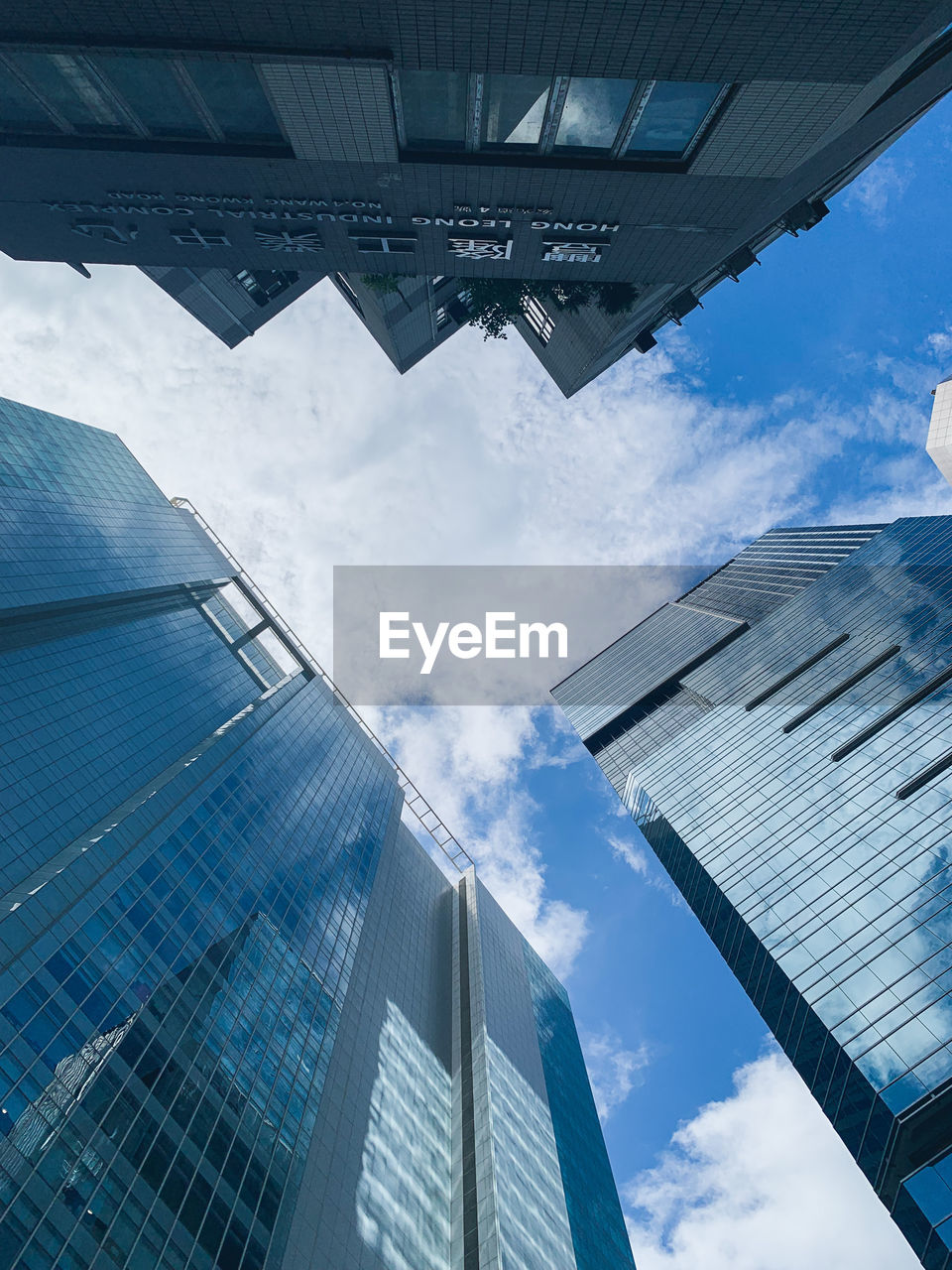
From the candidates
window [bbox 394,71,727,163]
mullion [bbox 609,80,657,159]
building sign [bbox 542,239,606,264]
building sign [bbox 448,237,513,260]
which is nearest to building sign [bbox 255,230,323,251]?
building sign [bbox 448,237,513,260]

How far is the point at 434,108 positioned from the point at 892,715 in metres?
63.1

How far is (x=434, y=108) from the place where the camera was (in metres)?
29.8

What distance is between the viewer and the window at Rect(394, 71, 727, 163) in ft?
94.4

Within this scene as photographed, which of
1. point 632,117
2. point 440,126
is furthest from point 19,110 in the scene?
point 632,117

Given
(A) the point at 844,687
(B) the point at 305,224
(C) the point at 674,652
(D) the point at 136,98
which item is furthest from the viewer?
(C) the point at 674,652

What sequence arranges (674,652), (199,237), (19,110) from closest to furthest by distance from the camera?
(19,110), (199,237), (674,652)

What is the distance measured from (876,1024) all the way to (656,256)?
5019cm

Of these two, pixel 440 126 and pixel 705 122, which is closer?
pixel 705 122

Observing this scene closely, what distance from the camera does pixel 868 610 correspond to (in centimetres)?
8344

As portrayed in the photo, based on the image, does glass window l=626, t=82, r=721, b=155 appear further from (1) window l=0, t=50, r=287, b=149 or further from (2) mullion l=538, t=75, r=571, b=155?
(1) window l=0, t=50, r=287, b=149

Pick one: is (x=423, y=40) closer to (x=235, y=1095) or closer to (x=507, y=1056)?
(x=235, y=1095)

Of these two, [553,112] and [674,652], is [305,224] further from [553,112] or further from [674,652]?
[674,652]

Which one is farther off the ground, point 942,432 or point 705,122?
point 705,122

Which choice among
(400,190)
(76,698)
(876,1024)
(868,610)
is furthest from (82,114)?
(868,610)
